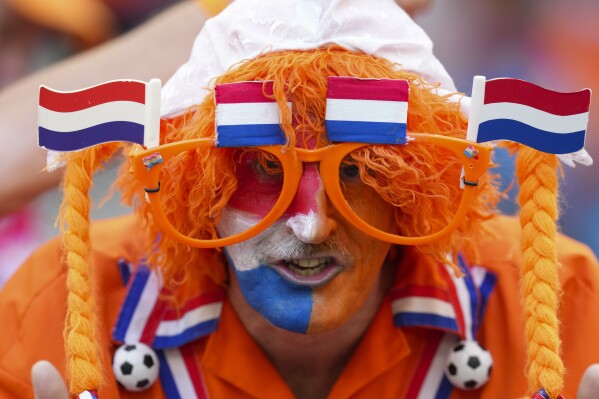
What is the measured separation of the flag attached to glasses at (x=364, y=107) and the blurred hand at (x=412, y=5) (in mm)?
628

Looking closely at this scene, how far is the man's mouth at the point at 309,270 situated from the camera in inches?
68.7

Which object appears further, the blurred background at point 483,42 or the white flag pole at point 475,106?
the blurred background at point 483,42

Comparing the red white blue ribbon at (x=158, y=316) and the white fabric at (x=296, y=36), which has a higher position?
the white fabric at (x=296, y=36)

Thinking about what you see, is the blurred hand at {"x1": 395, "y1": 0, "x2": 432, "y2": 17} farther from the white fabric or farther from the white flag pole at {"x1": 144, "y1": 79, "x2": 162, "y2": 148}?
the white flag pole at {"x1": 144, "y1": 79, "x2": 162, "y2": 148}

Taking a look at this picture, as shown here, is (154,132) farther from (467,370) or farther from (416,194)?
(467,370)

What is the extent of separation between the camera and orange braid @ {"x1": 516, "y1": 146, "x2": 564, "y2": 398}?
1.64 metres

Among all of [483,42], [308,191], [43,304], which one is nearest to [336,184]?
[308,191]

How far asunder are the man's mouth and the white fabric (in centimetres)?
34

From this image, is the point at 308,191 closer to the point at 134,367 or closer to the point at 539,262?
the point at 539,262

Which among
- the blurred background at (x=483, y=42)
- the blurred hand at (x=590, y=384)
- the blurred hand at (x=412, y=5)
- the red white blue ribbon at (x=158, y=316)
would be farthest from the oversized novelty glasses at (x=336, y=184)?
the blurred background at (x=483, y=42)

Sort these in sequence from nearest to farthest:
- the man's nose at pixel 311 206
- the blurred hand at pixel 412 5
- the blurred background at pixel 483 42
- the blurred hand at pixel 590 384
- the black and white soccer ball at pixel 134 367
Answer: the blurred hand at pixel 590 384, the man's nose at pixel 311 206, the black and white soccer ball at pixel 134 367, the blurred hand at pixel 412 5, the blurred background at pixel 483 42

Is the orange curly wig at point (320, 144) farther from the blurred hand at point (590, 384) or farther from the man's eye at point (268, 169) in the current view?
the blurred hand at point (590, 384)


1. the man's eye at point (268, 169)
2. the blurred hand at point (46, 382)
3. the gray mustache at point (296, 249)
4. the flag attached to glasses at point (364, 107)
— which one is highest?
the flag attached to glasses at point (364, 107)

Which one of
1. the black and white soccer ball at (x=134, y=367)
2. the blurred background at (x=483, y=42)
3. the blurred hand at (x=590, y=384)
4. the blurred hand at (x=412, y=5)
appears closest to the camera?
the blurred hand at (x=590, y=384)
